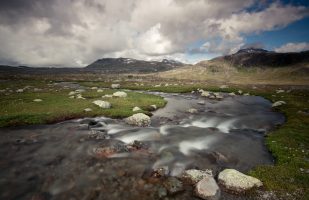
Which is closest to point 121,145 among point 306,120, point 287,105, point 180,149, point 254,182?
point 180,149

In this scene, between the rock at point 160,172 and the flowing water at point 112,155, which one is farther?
the rock at point 160,172

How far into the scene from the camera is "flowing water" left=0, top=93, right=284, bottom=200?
15828 millimetres

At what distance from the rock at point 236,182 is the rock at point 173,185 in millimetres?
3143

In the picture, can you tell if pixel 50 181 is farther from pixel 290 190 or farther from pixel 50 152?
pixel 290 190

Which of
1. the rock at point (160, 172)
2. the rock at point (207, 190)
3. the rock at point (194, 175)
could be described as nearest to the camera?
the rock at point (207, 190)

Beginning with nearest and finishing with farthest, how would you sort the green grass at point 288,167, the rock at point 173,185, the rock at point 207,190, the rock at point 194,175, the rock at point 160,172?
the rock at point 207,190 → the rock at point 173,185 → the green grass at point 288,167 → the rock at point 194,175 → the rock at point 160,172

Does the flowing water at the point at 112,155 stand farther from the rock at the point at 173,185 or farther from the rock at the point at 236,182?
the rock at the point at 236,182

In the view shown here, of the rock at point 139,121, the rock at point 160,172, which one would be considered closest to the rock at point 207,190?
the rock at point 160,172

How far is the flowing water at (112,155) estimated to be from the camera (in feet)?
51.9

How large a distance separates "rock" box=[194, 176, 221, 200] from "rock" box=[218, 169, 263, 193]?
1.09 m

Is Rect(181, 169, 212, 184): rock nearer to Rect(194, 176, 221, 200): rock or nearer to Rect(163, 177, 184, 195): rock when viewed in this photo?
Rect(163, 177, 184, 195): rock

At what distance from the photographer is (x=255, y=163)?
20484mm

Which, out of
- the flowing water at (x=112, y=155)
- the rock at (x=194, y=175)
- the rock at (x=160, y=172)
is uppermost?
the rock at (x=194, y=175)

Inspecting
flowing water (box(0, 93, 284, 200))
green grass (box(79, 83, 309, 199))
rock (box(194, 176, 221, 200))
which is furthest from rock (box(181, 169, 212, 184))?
green grass (box(79, 83, 309, 199))
